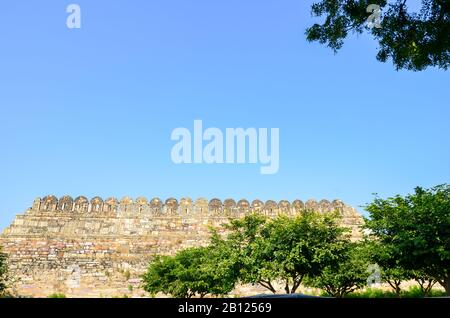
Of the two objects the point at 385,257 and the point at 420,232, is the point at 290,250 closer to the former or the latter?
the point at 385,257

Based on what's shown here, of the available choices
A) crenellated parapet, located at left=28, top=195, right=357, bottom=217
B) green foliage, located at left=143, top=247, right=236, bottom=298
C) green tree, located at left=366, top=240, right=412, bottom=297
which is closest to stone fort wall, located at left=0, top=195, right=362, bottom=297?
crenellated parapet, located at left=28, top=195, right=357, bottom=217

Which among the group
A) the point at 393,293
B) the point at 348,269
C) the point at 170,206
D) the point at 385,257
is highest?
the point at 170,206

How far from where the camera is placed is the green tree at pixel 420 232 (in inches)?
550

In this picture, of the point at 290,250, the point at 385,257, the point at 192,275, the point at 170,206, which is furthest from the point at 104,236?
the point at 385,257

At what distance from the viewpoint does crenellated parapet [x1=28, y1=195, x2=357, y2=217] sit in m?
25.8

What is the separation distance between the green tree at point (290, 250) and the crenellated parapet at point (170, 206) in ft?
28.9

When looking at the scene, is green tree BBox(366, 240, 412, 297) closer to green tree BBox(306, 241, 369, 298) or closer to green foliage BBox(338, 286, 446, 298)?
green tree BBox(306, 241, 369, 298)

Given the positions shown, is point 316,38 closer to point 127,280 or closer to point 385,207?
point 385,207

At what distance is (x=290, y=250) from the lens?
52.4 feet

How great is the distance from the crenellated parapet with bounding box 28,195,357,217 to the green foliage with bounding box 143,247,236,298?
314 inches

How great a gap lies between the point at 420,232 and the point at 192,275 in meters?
10.5
